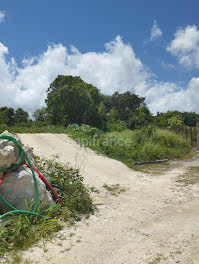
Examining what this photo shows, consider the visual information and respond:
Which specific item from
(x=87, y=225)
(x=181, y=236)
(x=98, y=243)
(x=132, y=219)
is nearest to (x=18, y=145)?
(x=87, y=225)

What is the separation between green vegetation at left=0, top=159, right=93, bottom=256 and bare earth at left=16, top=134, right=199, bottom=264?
0.16 meters

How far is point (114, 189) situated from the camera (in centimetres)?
595

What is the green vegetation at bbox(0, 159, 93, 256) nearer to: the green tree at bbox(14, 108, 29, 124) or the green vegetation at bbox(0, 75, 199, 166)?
the green vegetation at bbox(0, 75, 199, 166)

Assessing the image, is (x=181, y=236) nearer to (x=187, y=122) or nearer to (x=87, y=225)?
(x=87, y=225)

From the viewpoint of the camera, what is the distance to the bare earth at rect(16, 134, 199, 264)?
2730 millimetres

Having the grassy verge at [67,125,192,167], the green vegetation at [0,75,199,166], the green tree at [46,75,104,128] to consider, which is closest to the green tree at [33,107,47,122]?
the green vegetation at [0,75,199,166]

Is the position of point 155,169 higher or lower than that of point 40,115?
lower

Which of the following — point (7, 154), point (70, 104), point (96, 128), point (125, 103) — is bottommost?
point (7, 154)

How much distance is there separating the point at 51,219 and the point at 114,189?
2.64 metres

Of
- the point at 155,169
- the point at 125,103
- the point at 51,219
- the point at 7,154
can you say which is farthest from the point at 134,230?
the point at 125,103

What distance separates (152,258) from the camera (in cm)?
270

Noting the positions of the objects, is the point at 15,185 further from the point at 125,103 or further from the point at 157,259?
the point at 125,103

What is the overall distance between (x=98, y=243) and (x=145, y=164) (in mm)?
7775

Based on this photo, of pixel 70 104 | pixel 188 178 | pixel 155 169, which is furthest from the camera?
pixel 70 104
